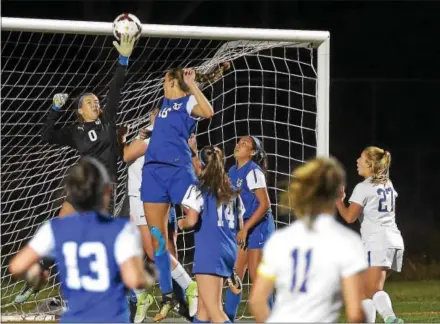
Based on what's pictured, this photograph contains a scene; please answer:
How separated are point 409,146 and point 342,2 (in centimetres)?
232

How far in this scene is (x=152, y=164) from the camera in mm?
9211

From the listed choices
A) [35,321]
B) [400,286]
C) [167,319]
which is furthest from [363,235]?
[400,286]

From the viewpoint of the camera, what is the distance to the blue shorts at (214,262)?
8336 millimetres

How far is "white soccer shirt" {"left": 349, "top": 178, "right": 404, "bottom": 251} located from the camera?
33.0 feet

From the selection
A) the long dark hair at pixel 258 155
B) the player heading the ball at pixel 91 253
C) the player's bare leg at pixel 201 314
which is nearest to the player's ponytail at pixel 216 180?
the player's bare leg at pixel 201 314

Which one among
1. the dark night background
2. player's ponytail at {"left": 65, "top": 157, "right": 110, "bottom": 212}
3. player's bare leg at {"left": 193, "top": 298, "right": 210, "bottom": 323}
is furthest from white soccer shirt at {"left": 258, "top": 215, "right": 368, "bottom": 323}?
the dark night background

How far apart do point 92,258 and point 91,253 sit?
0.02m

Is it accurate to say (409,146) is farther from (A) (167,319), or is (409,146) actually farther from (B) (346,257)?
(B) (346,257)

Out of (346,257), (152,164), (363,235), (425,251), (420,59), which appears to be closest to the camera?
(346,257)

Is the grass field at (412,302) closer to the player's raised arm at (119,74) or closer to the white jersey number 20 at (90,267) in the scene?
the player's raised arm at (119,74)

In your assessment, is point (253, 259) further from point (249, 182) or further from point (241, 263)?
point (249, 182)

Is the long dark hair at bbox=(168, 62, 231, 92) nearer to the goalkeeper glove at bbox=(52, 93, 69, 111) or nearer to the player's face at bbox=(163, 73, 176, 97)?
the player's face at bbox=(163, 73, 176, 97)

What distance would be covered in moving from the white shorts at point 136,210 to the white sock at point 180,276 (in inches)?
44.3

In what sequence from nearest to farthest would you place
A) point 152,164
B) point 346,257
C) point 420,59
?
point 346,257 → point 152,164 → point 420,59
